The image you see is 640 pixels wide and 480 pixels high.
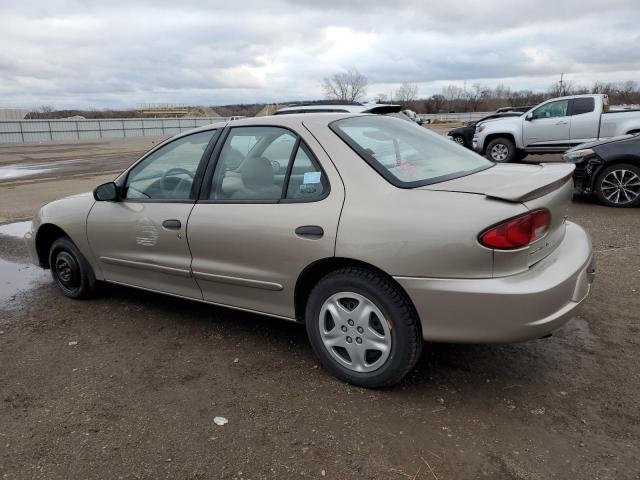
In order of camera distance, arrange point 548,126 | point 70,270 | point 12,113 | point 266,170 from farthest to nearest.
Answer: point 12,113 < point 548,126 < point 70,270 < point 266,170

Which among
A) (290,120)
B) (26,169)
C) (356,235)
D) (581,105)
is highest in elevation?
(290,120)

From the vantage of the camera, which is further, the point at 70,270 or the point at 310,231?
the point at 70,270

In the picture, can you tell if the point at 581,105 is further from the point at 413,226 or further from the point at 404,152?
the point at 413,226

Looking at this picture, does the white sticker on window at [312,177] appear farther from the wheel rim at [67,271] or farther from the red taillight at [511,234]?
the wheel rim at [67,271]

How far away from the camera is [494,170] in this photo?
11.2 feet

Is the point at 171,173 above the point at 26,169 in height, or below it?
above

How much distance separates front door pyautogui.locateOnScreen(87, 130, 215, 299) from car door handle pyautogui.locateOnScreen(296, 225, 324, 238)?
38.8 inches

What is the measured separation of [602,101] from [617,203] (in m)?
6.37

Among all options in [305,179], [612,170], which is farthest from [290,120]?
[612,170]

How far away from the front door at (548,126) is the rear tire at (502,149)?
1.29 feet

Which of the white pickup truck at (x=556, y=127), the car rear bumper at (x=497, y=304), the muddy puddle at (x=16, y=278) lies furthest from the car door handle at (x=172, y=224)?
the white pickup truck at (x=556, y=127)

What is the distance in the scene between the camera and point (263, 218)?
329 cm

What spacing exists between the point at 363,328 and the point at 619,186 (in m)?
6.77

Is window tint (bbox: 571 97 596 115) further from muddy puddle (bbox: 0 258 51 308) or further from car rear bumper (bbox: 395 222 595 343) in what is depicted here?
muddy puddle (bbox: 0 258 51 308)
